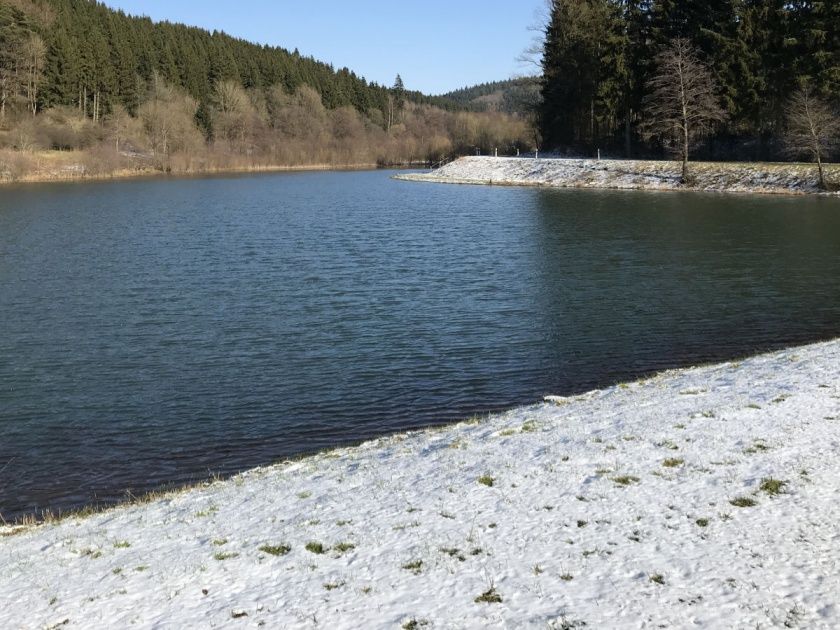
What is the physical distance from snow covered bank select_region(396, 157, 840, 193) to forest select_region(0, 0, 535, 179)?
25.1m

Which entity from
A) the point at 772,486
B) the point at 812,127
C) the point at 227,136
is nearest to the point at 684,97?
the point at 812,127

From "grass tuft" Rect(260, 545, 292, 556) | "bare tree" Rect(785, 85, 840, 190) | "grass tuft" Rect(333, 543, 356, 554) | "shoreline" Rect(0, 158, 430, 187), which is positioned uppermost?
"shoreline" Rect(0, 158, 430, 187)

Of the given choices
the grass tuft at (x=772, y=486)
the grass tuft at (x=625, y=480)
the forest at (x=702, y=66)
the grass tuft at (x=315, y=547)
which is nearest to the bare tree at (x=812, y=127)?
the forest at (x=702, y=66)

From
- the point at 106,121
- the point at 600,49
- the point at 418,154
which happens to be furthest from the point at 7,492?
the point at 418,154

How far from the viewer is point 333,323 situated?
20.8 m

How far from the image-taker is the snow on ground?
6113 millimetres

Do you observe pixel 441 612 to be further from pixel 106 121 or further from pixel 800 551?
pixel 106 121

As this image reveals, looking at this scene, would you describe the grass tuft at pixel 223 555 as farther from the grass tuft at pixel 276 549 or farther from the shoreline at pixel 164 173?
the shoreline at pixel 164 173

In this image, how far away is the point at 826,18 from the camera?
5950cm

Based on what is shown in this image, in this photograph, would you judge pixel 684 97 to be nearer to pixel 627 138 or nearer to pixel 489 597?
A: pixel 627 138

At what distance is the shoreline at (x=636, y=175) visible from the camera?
55.2 metres

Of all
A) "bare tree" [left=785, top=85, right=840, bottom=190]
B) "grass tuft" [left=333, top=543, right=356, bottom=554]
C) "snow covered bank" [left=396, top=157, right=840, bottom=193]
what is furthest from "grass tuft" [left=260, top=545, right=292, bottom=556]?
"snow covered bank" [left=396, top=157, right=840, bottom=193]

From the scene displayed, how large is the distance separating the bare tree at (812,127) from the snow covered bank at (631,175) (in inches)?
69.9

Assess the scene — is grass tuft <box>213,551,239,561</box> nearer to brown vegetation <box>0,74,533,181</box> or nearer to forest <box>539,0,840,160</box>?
forest <box>539,0,840,160</box>
